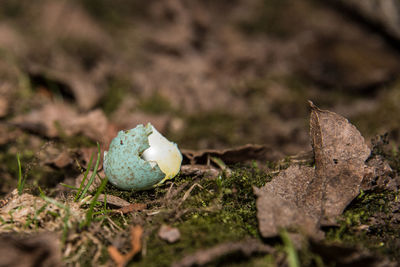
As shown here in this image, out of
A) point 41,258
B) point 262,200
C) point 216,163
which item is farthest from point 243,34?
point 41,258

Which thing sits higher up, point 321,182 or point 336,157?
point 336,157

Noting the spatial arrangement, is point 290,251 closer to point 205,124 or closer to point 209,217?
point 209,217

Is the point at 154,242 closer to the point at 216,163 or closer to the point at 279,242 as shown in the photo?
the point at 279,242

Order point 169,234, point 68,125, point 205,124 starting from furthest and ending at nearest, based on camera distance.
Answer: point 205,124 → point 68,125 → point 169,234

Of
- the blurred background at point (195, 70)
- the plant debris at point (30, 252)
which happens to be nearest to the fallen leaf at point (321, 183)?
the blurred background at point (195, 70)

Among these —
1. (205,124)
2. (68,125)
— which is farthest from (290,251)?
(205,124)
